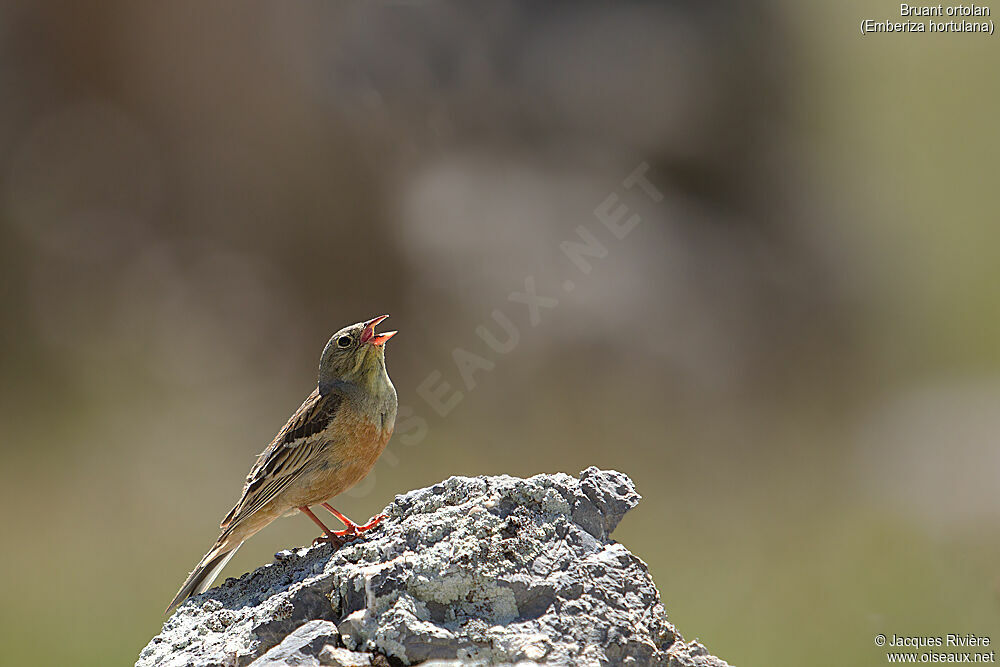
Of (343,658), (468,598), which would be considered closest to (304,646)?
(343,658)

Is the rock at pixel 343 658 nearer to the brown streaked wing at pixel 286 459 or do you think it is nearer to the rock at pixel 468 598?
the rock at pixel 468 598

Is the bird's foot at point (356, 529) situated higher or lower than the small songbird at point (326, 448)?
lower

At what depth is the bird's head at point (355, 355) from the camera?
455cm

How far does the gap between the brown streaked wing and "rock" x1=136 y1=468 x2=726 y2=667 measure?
0.61 meters

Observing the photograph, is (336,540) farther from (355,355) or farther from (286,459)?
(355,355)

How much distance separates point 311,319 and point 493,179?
10.6 ft

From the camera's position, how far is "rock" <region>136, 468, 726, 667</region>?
3.24 meters

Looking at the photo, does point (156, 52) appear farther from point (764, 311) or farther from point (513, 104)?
point (764, 311)

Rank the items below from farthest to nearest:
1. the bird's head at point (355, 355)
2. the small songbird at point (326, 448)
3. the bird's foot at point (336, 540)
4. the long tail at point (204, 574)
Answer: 1. the bird's head at point (355, 355)
2. the small songbird at point (326, 448)
3. the long tail at point (204, 574)
4. the bird's foot at point (336, 540)

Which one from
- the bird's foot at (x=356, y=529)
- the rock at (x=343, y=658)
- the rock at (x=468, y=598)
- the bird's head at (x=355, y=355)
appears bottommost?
the rock at (x=343, y=658)

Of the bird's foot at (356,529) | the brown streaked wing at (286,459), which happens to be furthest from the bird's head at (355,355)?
the bird's foot at (356,529)

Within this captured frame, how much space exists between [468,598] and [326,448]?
1.28 m

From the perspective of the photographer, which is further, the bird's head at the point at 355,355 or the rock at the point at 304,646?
the bird's head at the point at 355,355

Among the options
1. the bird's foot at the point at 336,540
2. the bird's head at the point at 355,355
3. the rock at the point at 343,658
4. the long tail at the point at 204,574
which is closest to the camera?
the rock at the point at 343,658
